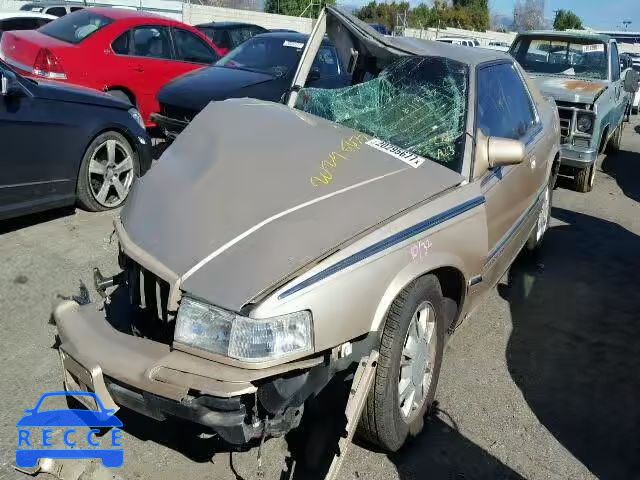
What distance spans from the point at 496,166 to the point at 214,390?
6.73ft

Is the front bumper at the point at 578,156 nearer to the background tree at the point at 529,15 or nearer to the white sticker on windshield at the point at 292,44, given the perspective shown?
the white sticker on windshield at the point at 292,44

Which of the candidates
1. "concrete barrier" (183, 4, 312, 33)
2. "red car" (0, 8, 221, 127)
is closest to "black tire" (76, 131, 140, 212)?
"red car" (0, 8, 221, 127)

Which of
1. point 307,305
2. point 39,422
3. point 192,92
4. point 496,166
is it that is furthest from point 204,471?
point 192,92

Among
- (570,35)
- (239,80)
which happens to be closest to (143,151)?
(239,80)

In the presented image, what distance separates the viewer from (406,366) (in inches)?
112

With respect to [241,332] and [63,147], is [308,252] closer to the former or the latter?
[241,332]

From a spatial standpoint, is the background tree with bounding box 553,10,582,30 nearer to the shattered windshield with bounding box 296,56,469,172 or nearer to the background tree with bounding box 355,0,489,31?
the background tree with bounding box 355,0,489,31

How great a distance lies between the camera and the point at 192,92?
692cm

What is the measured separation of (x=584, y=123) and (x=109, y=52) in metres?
5.84

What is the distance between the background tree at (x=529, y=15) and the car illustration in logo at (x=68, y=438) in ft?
231

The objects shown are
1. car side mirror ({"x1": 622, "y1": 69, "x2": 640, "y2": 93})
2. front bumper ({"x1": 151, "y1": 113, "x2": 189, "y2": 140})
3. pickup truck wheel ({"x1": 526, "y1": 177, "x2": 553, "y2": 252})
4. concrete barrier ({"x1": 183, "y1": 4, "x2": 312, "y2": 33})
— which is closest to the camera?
pickup truck wheel ({"x1": 526, "y1": 177, "x2": 553, "y2": 252})

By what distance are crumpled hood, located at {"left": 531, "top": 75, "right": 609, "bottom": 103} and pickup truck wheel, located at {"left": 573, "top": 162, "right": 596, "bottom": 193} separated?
819 mm

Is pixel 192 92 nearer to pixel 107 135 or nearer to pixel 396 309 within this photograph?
pixel 107 135

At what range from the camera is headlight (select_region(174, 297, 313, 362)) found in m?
2.24
